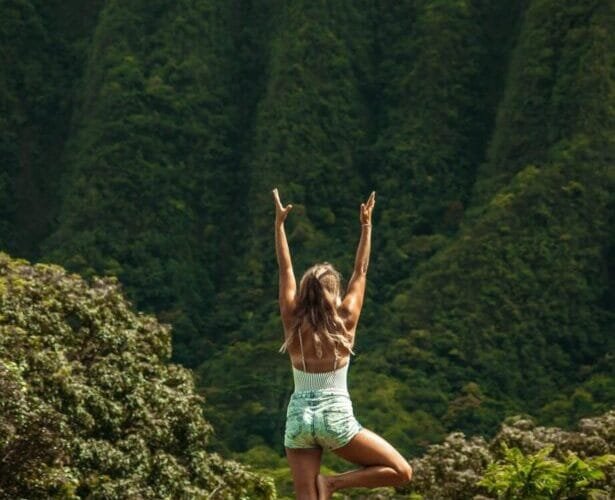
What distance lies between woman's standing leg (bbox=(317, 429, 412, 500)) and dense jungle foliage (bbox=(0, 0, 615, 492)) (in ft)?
146

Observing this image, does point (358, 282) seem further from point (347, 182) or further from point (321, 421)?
point (347, 182)

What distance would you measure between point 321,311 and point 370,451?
97cm

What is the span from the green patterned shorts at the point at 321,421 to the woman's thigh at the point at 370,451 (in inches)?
2.3

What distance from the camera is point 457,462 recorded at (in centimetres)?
2683

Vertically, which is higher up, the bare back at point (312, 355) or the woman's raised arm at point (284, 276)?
the woman's raised arm at point (284, 276)

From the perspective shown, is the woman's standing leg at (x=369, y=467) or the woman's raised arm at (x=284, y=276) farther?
the woman's raised arm at (x=284, y=276)

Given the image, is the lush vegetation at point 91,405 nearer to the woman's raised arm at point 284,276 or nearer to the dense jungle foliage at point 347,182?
the woman's raised arm at point 284,276

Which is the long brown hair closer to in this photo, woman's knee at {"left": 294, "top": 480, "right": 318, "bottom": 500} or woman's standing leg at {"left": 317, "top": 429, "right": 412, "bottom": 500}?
woman's standing leg at {"left": 317, "top": 429, "right": 412, "bottom": 500}

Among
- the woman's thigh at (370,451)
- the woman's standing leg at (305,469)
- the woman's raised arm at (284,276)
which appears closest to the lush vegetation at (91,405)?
the woman's raised arm at (284,276)

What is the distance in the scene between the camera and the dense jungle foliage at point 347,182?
59.2m

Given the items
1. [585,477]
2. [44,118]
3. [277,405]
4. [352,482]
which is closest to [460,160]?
[277,405]

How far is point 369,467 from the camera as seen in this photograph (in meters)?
9.75

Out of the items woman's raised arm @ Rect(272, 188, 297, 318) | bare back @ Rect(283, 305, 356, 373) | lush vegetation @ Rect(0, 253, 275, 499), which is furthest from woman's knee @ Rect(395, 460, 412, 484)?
lush vegetation @ Rect(0, 253, 275, 499)

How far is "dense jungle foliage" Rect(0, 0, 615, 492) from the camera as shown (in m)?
59.2
